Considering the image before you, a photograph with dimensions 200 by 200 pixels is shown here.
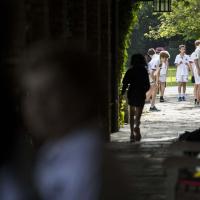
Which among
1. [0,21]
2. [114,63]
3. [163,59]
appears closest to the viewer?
[0,21]

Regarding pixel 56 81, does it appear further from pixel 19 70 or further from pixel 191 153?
pixel 191 153

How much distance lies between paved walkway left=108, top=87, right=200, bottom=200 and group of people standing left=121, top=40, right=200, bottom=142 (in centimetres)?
42

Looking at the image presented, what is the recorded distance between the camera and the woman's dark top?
14.9 m

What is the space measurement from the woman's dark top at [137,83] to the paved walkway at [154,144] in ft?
2.68

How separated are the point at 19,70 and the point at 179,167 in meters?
2.08

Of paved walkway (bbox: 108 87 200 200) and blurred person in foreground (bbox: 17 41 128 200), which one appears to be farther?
paved walkway (bbox: 108 87 200 200)

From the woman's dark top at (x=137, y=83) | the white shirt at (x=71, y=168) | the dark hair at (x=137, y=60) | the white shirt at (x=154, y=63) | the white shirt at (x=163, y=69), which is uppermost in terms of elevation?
the white shirt at (x=71, y=168)

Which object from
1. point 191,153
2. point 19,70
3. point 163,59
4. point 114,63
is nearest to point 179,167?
point 191,153

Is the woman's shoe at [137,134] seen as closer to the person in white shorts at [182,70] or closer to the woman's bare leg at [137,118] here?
the woman's bare leg at [137,118]

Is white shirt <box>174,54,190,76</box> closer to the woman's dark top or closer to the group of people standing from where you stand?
the group of people standing

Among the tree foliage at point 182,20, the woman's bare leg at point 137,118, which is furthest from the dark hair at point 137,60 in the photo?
the tree foliage at point 182,20

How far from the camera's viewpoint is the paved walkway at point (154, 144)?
9.63 m

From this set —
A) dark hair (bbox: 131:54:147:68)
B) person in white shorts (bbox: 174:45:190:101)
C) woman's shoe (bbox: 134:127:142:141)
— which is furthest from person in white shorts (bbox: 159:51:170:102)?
dark hair (bbox: 131:54:147:68)

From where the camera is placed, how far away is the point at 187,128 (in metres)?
18.3
